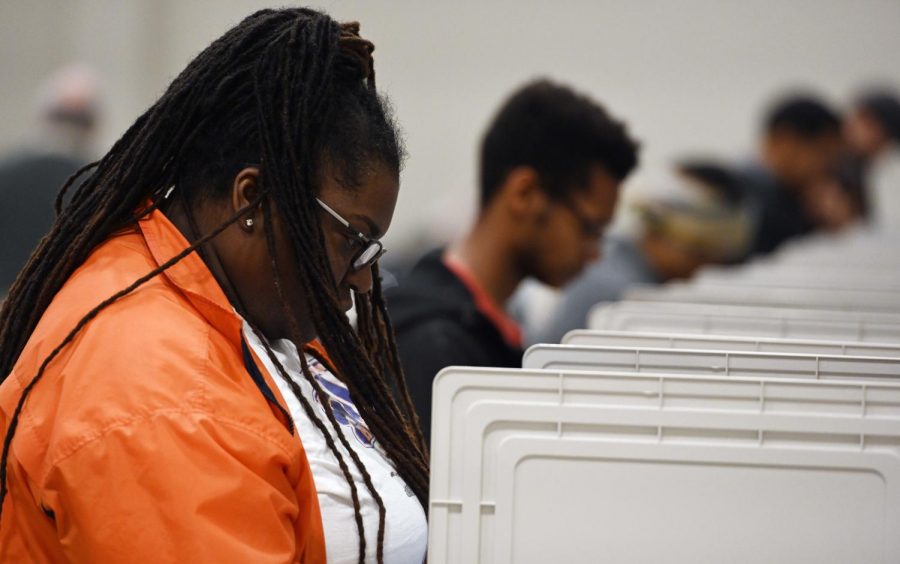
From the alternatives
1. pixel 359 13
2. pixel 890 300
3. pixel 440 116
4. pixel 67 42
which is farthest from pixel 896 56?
pixel 890 300

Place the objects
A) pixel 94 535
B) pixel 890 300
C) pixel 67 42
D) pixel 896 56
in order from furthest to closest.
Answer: pixel 896 56 < pixel 67 42 < pixel 890 300 < pixel 94 535

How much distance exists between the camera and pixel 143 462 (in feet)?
3.78

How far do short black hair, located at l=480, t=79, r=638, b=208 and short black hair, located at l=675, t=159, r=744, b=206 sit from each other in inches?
123

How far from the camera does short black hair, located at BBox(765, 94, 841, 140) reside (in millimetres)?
7031

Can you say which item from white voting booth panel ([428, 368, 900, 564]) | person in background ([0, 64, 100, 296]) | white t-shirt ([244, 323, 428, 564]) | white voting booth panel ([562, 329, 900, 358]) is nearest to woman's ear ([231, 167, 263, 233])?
white t-shirt ([244, 323, 428, 564])

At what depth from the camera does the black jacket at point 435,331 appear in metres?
2.33

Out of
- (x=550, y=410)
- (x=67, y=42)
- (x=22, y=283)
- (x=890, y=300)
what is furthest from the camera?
(x=67, y=42)

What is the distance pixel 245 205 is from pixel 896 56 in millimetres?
8164

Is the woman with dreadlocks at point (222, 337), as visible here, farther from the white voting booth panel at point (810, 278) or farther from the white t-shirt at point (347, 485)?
the white voting booth panel at point (810, 278)

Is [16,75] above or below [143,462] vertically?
above

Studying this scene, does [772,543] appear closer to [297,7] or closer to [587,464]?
[587,464]

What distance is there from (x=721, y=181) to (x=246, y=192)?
4999 millimetres

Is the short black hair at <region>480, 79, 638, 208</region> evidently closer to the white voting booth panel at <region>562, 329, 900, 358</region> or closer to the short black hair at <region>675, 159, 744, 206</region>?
the white voting booth panel at <region>562, 329, 900, 358</region>

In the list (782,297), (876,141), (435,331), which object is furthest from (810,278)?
(876,141)
